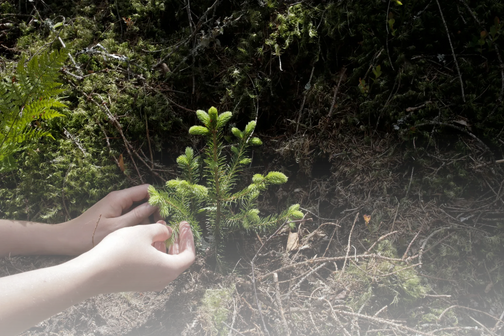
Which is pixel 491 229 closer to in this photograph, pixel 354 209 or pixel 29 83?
pixel 354 209

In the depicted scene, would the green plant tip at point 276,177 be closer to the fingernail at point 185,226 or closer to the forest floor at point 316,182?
the forest floor at point 316,182

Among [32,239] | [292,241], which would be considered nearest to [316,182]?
[292,241]

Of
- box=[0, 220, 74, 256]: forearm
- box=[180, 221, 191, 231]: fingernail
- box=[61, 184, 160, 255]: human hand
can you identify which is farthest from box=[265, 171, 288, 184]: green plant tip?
box=[0, 220, 74, 256]: forearm

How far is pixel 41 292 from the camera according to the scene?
178 centimetres

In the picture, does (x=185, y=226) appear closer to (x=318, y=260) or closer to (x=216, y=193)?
(x=216, y=193)

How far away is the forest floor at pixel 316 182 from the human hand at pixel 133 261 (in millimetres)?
366

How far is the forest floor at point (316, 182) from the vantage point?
2.17 m

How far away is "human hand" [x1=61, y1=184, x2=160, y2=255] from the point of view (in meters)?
2.58

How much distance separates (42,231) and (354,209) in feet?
7.69

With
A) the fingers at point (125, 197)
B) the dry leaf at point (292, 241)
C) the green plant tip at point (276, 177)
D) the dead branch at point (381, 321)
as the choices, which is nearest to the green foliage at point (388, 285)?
the dead branch at point (381, 321)

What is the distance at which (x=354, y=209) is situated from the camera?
2.52 m

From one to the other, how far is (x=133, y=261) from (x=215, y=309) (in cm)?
63

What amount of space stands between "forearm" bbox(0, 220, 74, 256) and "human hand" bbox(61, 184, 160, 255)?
0.03 meters

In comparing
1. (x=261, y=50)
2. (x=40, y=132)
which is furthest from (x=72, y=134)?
(x=261, y=50)
